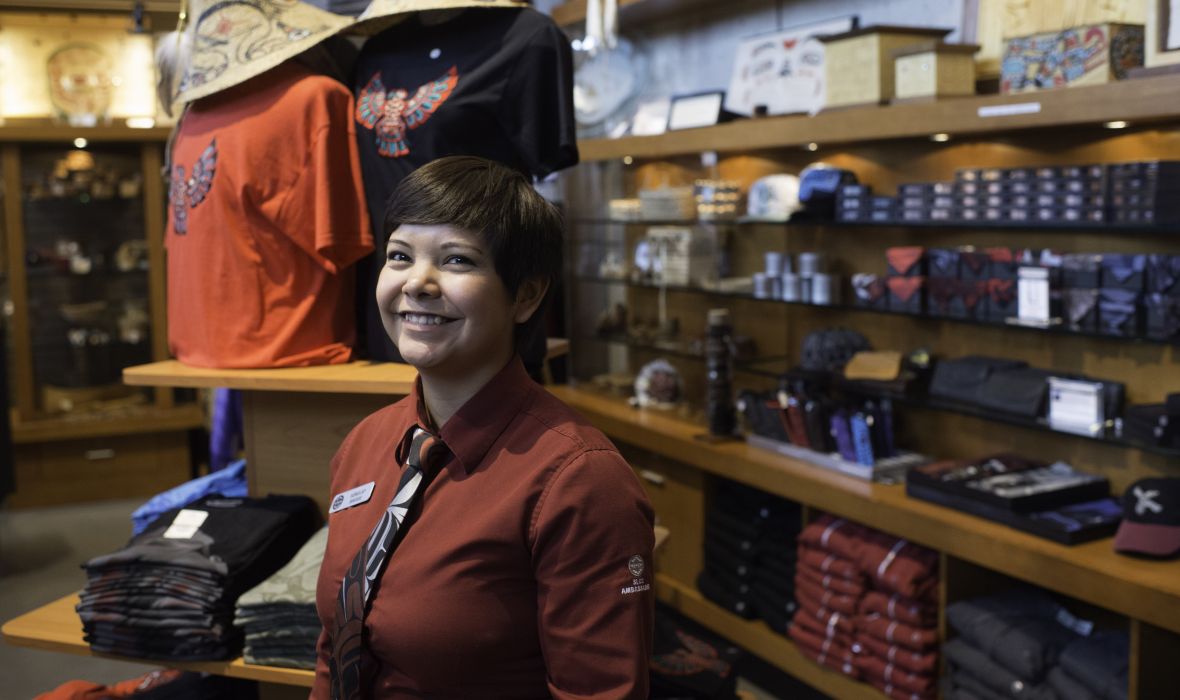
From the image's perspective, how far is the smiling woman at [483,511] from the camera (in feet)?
4.42

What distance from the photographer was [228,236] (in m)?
2.23

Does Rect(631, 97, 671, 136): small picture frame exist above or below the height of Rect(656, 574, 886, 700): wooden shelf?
above

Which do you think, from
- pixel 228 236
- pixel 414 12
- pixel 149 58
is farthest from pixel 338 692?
pixel 149 58

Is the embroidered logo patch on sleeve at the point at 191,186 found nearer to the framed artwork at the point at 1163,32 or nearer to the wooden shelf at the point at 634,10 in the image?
the framed artwork at the point at 1163,32

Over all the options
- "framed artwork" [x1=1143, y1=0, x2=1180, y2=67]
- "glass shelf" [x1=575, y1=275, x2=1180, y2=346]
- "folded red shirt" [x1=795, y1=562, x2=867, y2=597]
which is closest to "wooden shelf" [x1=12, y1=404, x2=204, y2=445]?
"glass shelf" [x1=575, y1=275, x2=1180, y2=346]

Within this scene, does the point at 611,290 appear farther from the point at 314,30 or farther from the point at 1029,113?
the point at 314,30

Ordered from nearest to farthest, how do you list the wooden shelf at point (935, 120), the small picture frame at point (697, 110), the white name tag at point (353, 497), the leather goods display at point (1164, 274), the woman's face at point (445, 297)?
the woman's face at point (445, 297), the white name tag at point (353, 497), the wooden shelf at point (935, 120), the leather goods display at point (1164, 274), the small picture frame at point (697, 110)

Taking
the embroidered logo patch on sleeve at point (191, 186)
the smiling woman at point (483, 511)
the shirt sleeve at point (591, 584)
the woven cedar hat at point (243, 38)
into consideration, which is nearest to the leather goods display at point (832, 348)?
the woven cedar hat at point (243, 38)

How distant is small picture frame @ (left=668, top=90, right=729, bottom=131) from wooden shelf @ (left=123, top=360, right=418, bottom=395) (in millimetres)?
2393

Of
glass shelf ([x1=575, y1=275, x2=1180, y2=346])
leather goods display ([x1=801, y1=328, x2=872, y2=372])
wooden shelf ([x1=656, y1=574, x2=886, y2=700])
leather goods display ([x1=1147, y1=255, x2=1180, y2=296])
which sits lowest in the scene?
wooden shelf ([x1=656, y1=574, x2=886, y2=700])

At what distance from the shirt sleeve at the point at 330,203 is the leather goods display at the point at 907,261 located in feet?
6.32

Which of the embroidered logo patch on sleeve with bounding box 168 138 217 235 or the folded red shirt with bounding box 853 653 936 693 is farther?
the folded red shirt with bounding box 853 653 936 693

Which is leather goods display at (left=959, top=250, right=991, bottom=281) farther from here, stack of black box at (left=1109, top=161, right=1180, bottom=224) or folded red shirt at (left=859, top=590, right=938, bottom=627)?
folded red shirt at (left=859, top=590, right=938, bottom=627)

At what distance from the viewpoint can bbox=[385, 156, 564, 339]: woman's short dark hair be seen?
145 cm
